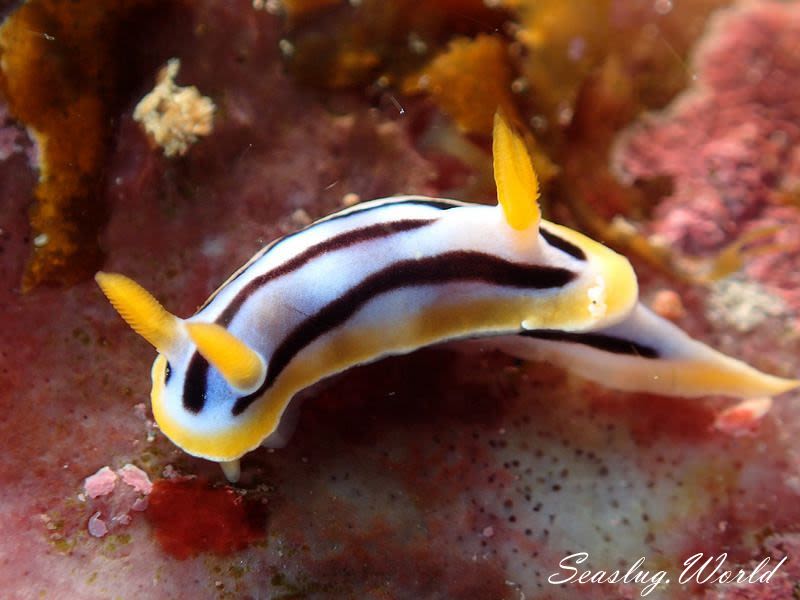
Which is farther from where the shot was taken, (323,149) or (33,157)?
(323,149)

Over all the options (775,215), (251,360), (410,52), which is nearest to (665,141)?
(775,215)

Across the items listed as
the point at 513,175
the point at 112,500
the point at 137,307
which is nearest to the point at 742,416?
the point at 513,175

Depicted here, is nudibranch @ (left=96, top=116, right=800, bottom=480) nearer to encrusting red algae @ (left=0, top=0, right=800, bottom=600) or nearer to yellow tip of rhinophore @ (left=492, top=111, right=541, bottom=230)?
yellow tip of rhinophore @ (left=492, top=111, right=541, bottom=230)

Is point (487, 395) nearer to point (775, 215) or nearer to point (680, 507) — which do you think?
point (680, 507)

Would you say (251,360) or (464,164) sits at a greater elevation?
(464,164)

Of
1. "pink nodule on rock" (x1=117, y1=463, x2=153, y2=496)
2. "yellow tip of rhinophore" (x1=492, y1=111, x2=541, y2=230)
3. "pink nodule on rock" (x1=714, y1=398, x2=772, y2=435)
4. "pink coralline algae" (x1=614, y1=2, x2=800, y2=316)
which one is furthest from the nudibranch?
"pink nodule on rock" (x1=714, y1=398, x2=772, y2=435)
